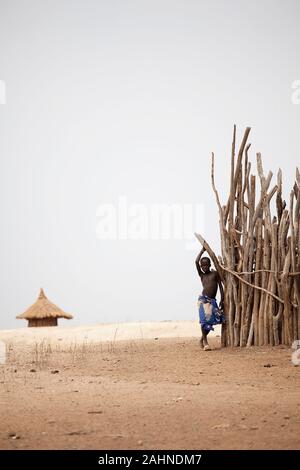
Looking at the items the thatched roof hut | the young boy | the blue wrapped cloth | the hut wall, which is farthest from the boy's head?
the hut wall

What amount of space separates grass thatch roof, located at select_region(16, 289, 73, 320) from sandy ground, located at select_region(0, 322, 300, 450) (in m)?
9.72

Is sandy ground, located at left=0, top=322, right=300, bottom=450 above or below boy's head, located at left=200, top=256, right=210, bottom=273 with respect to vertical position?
below

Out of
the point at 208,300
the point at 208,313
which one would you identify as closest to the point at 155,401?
the point at 208,313

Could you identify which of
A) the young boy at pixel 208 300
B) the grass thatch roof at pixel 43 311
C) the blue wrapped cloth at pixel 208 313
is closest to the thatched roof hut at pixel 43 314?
the grass thatch roof at pixel 43 311

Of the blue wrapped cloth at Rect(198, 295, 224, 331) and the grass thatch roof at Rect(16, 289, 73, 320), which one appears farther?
the grass thatch roof at Rect(16, 289, 73, 320)

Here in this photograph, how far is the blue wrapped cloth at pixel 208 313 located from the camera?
8.86m

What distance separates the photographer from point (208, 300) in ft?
29.6

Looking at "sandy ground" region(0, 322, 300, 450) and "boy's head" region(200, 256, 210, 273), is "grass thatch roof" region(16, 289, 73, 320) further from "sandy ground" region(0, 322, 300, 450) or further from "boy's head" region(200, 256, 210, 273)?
"boy's head" region(200, 256, 210, 273)

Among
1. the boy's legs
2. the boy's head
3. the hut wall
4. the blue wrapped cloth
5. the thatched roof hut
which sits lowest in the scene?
the hut wall

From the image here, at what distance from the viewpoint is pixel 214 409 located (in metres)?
4.65

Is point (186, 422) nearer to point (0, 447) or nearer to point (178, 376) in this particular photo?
point (0, 447)

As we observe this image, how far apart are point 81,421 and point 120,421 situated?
0.30 meters

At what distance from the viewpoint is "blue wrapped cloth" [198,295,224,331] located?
8.86 m

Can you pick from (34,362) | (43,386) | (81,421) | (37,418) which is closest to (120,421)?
(81,421)
